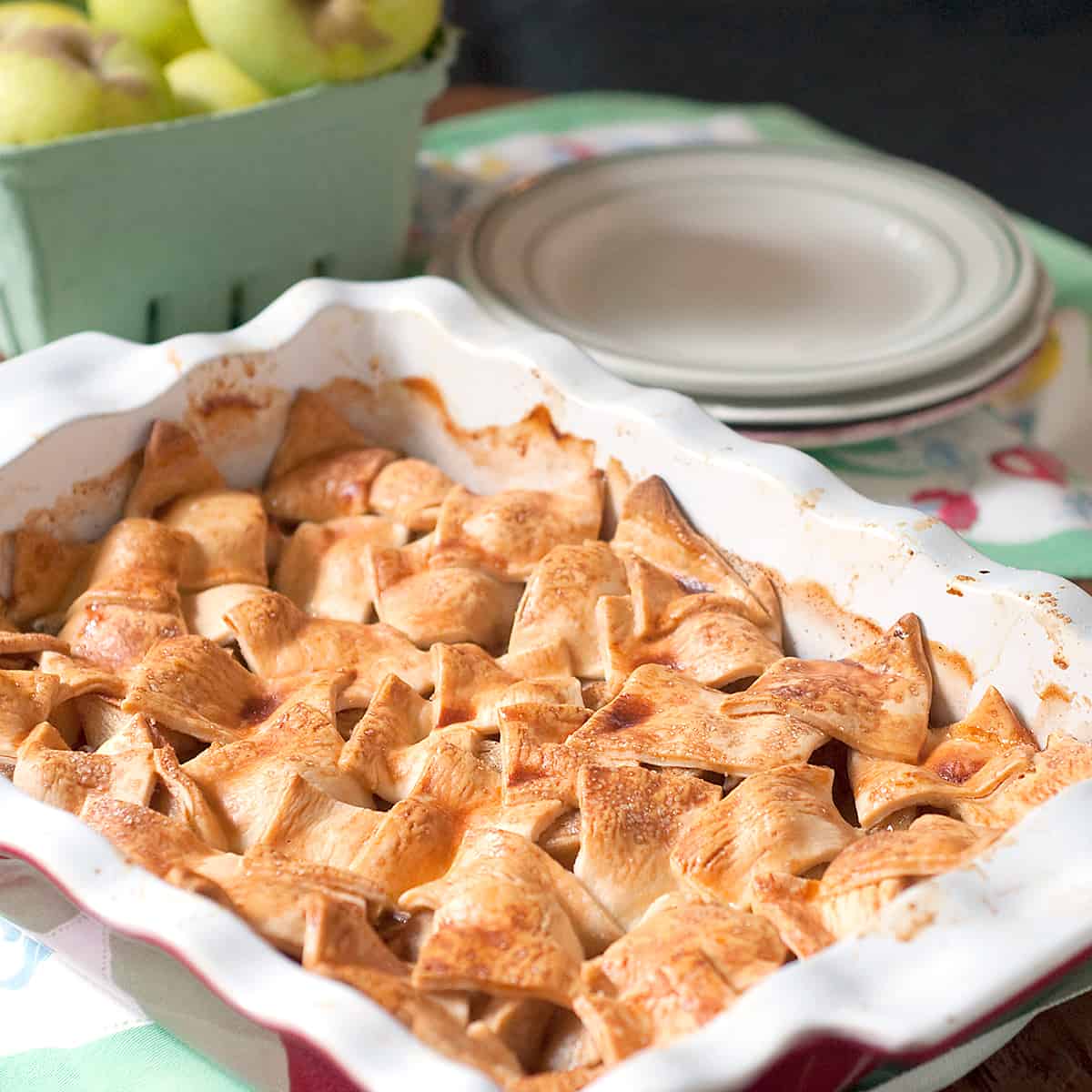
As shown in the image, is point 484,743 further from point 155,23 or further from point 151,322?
point 155,23

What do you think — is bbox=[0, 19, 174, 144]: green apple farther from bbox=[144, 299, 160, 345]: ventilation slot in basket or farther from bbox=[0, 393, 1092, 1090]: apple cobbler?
bbox=[0, 393, 1092, 1090]: apple cobbler

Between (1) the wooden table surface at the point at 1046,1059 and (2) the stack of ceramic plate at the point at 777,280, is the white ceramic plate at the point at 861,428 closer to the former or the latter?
(2) the stack of ceramic plate at the point at 777,280

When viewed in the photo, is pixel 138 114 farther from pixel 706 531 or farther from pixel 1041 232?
pixel 1041 232

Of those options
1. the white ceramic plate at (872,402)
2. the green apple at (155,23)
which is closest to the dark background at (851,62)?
the green apple at (155,23)

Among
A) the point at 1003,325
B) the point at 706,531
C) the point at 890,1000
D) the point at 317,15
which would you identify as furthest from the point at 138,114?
the point at 890,1000

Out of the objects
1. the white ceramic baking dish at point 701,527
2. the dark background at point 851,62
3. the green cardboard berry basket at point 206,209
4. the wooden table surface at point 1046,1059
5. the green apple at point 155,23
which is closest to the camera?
the white ceramic baking dish at point 701,527

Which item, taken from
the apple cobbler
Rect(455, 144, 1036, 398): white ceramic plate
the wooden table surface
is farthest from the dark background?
the wooden table surface
